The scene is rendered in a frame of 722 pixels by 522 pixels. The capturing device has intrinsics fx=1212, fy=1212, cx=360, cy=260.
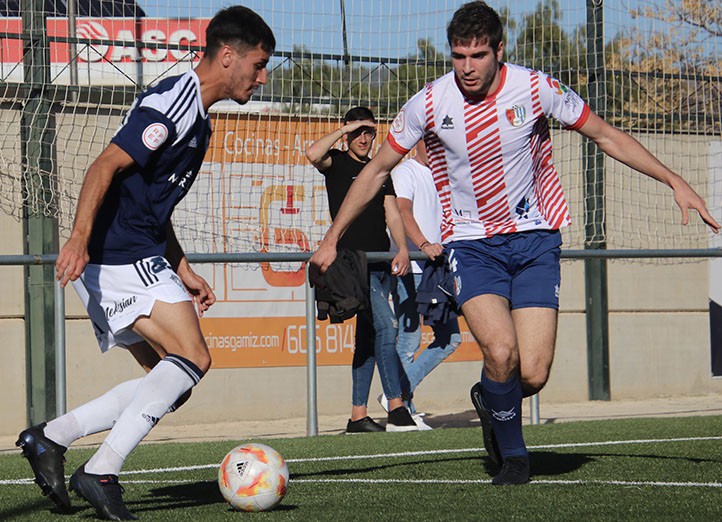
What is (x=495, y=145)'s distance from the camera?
586 centimetres

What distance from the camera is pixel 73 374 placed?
36.9 feet

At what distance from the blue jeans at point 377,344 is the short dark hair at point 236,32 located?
4122 millimetres

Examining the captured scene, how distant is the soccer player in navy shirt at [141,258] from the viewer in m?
4.80

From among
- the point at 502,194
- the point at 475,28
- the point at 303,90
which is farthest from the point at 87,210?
the point at 303,90

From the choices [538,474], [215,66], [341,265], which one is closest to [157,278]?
[215,66]

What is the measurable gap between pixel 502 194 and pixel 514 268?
1.23ft

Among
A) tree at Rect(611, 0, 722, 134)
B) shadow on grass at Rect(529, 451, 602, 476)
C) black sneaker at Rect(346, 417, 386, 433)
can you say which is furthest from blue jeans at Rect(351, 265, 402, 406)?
tree at Rect(611, 0, 722, 134)

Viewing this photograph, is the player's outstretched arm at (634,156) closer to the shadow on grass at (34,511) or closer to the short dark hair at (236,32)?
the short dark hair at (236,32)

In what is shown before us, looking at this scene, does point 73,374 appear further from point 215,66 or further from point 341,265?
point 215,66

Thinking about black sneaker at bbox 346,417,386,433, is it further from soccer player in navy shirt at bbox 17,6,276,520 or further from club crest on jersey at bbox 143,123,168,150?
club crest on jersey at bbox 143,123,168,150

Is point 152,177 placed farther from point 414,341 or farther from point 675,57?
point 675,57

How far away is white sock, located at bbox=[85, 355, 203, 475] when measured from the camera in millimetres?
4789

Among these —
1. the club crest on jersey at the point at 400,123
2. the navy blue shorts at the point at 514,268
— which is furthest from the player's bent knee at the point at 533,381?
the club crest on jersey at the point at 400,123

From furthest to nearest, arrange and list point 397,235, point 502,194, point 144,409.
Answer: point 397,235, point 502,194, point 144,409
